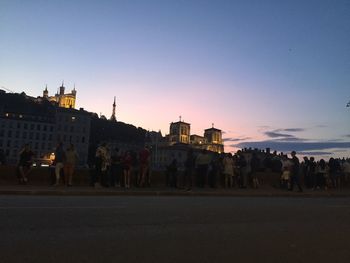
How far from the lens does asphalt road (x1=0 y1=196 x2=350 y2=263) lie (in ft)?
22.9

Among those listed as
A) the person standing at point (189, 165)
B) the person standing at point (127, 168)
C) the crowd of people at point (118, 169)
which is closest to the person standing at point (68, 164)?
the crowd of people at point (118, 169)

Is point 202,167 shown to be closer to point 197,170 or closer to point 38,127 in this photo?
point 197,170

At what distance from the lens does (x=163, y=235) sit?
853 cm

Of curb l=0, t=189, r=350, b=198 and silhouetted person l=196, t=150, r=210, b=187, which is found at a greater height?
silhouetted person l=196, t=150, r=210, b=187

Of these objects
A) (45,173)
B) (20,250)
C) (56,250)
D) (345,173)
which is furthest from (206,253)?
(345,173)

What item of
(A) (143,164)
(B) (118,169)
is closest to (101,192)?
(B) (118,169)

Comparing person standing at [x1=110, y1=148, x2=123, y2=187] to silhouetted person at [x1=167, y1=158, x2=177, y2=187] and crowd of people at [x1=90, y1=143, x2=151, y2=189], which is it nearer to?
crowd of people at [x1=90, y1=143, x2=151, y2=189]

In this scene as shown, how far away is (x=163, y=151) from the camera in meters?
197

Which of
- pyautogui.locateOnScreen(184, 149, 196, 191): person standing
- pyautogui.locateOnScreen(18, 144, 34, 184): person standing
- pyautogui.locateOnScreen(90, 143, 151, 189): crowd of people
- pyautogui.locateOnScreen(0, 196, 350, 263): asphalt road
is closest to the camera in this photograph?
pyautogui.locateOnScreen(0, 196, 350, 263): asphalt road

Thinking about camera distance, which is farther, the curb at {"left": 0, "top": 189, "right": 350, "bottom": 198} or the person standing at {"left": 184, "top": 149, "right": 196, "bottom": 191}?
the person standing at {"left": 184, "top": 149, "right": 196, "bottom": 191}

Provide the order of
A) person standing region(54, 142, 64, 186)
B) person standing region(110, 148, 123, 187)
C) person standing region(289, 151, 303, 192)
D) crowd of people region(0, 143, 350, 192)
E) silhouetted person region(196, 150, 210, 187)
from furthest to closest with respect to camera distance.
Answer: person standing region(289, 151, 303, 192) < silhouetted person region(196, 150, 210, 187) < person standing region(110, 148, 123, 187) < crowd of people region(0, 143, 350, 192) < person standing region(54, 142, 64, 186)

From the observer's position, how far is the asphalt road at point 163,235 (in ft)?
22.9

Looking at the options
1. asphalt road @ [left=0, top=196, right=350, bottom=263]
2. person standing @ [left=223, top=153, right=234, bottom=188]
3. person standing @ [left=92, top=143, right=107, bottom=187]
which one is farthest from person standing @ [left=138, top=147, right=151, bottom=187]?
asphalt road @ [left=0, top=196, right=350, bottom=263]

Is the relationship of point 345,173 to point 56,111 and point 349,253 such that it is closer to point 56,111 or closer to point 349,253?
point 349,253
